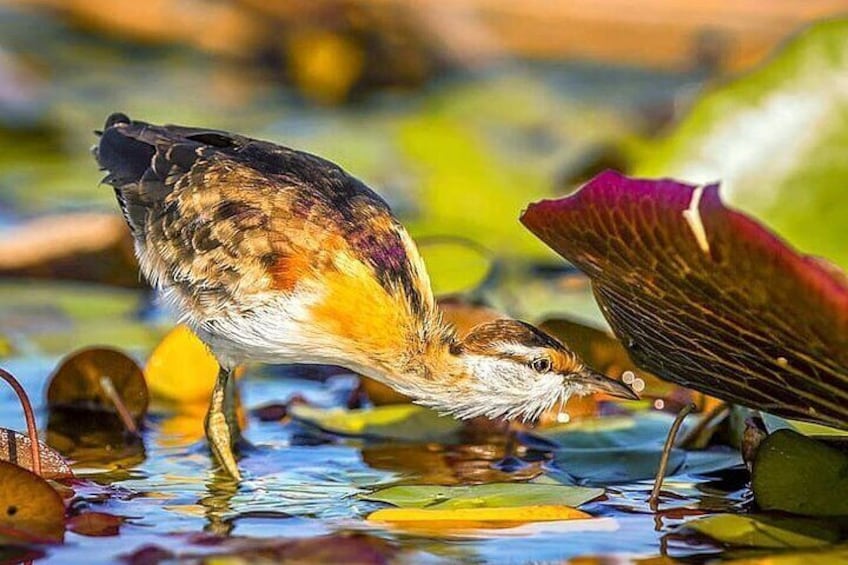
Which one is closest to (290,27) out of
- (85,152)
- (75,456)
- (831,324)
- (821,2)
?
(85,152)

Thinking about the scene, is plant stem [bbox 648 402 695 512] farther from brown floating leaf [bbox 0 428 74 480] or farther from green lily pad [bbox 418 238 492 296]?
green lily pad [bbox 418 238 492 296]

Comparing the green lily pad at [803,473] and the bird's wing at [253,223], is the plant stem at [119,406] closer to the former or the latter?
the bird's wing at [253,223]

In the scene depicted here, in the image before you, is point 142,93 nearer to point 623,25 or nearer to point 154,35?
point 154,35

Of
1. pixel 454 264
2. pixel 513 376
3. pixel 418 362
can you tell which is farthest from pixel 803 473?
pixel 454 264

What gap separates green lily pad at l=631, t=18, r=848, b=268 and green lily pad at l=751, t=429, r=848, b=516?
1.67 meters

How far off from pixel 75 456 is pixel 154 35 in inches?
242

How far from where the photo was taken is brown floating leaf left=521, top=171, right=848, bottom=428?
10.2 ft

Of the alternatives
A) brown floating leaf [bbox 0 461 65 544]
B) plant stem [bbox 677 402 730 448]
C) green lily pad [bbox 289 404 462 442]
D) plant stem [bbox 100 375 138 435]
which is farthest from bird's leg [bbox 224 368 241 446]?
plant stem [bbox 677 402 730 448]

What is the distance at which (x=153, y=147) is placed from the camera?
4895 mm

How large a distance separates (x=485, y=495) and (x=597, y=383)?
788mm

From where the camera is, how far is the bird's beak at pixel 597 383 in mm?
4414

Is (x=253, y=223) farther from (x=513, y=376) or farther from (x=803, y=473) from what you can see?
(x=803, y=473)

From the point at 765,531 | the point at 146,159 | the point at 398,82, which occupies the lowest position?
the point at 765,531

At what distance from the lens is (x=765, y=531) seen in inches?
137
